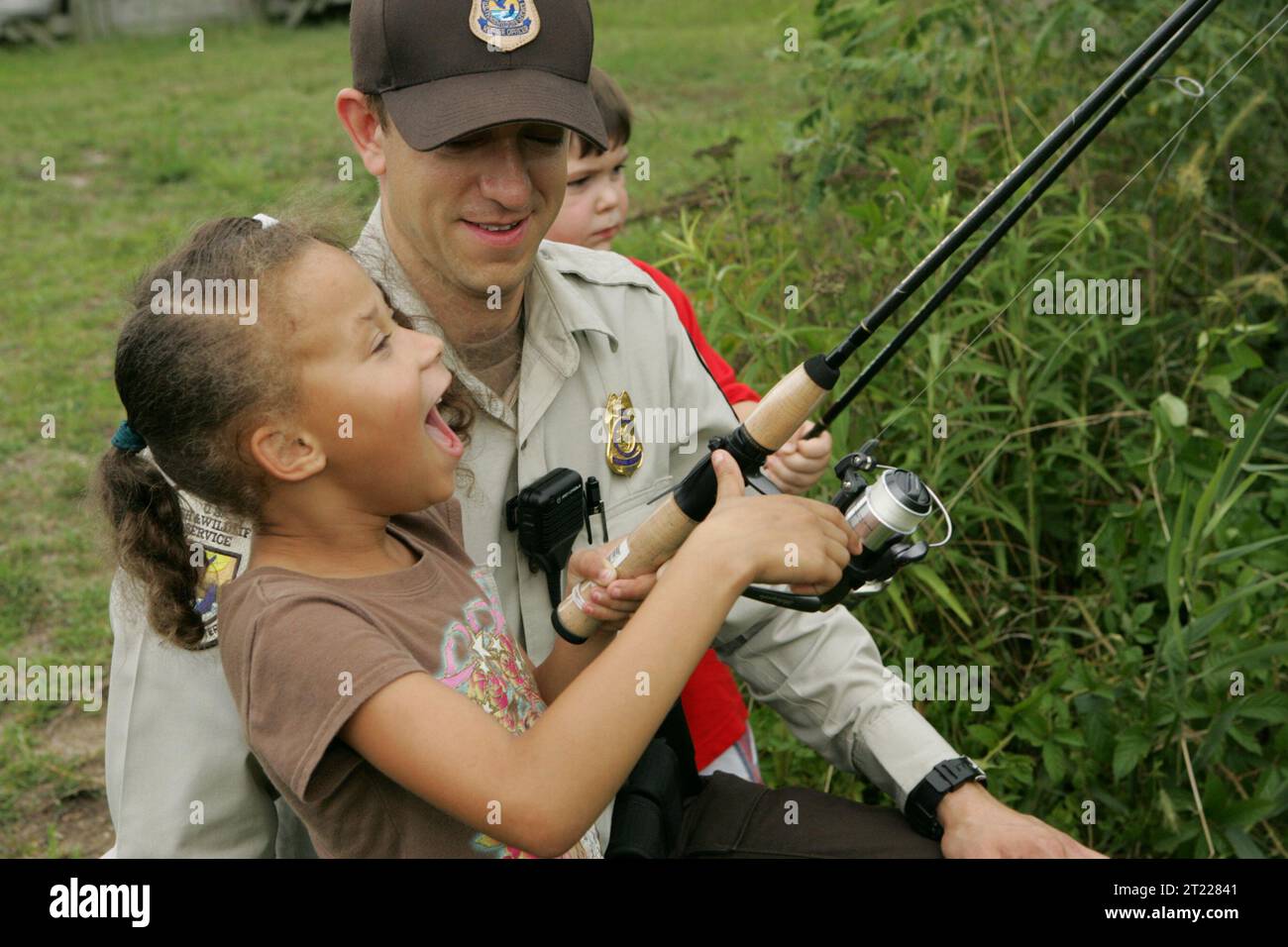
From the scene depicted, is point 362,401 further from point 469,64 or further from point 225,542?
point 469,64

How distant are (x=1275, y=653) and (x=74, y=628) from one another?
3080 millimetres

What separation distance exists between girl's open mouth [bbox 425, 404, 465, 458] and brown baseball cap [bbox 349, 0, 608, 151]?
0.40 meters

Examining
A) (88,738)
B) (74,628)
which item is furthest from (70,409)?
(88,738)

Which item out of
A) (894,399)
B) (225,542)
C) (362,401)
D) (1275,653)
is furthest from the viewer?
(894,399)

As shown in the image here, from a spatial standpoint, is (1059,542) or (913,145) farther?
(913,145)

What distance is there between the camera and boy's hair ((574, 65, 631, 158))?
3.44 meters

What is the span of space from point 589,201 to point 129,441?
182 centimetres

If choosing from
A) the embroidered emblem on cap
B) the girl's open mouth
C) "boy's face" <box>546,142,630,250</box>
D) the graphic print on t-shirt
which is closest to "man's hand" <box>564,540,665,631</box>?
the graphic print on t-shirt

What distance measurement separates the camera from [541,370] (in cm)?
227

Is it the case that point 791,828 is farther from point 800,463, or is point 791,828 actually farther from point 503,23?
Answer: point 503,23

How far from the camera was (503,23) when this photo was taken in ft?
6.81

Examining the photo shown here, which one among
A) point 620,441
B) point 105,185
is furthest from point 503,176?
point 105,185

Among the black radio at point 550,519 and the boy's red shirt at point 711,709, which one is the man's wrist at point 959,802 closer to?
the boy's red shirt at point 711,709
